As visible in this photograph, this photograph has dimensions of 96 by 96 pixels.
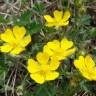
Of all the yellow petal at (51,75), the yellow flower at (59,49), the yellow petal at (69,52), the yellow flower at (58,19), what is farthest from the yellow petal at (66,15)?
the yellow petal at (51,75)

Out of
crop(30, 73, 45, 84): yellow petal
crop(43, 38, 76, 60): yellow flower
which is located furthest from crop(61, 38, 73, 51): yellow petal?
crop(30, 73, 45, 84): yellow petal

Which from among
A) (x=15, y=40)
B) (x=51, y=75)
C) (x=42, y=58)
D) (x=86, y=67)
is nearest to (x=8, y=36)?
(x=15, y=40)

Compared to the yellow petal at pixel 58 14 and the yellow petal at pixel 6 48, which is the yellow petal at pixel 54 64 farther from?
the yellow petal at pixel 58 14

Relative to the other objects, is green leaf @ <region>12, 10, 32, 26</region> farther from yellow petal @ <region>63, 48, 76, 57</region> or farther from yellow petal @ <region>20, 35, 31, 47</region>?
yellow petal @ <region>63, 48, 76, 57</region>

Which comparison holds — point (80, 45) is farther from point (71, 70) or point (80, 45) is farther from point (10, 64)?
point (10, 64)

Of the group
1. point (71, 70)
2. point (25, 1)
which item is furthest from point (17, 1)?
point (71, 70)

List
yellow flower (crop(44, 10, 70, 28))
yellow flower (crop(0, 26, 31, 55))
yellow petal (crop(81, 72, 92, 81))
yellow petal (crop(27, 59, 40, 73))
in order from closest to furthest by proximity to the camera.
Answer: yellow petal (crop(81, 72, 92, 81))
yellow petal (crop(27, 59, 40, 73))
yellow flower (crop(0, 26, 31, 55))
yellow flower (crop(44, 10, 70, 28))
